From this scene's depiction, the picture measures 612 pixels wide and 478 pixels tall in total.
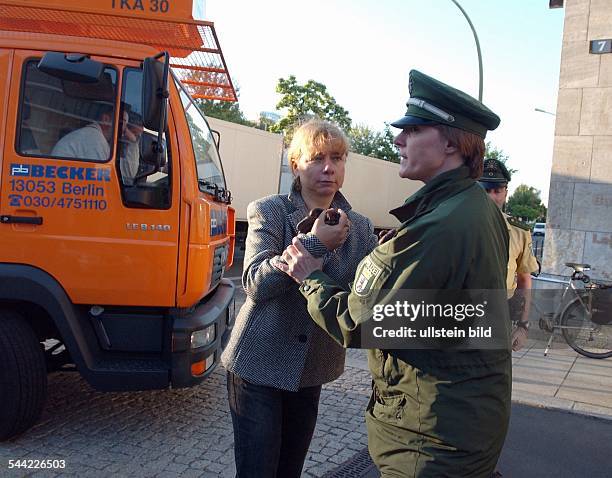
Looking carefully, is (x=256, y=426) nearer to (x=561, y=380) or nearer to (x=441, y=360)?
(x=441, y=360)

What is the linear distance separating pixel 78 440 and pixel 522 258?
137 inches

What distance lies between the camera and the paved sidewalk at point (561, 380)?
16.5 ft

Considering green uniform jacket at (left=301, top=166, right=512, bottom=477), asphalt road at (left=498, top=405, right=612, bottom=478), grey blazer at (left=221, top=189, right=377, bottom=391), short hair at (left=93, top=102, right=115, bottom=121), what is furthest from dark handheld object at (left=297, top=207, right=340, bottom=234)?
asphalt road at (left=498, top=405, right=612, bottom=478)

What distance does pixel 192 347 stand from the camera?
3.67 metres

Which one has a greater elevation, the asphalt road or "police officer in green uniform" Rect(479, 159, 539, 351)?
"police officer in green uniform" Rect(479, 159, 539, 351)

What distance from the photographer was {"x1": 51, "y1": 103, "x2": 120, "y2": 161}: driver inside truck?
3580 millimetres

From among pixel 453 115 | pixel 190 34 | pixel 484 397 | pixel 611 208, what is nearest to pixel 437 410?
pixel 484 397

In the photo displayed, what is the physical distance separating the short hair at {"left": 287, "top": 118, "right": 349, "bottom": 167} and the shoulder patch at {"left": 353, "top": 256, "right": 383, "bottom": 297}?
0.89 meters

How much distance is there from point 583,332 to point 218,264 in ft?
16.0

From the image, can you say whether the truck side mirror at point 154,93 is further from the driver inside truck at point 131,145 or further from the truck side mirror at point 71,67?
the truck side mirror at point 71,67

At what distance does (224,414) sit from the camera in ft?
14.3

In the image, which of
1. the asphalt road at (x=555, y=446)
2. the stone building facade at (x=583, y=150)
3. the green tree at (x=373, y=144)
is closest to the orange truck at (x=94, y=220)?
the asphalt road at (x=555, y=446)

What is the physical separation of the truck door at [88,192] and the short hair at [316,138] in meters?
1.55

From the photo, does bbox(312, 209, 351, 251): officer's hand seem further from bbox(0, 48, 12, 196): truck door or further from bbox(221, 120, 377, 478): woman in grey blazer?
bbox(0, 48, 12, 196): truck door
